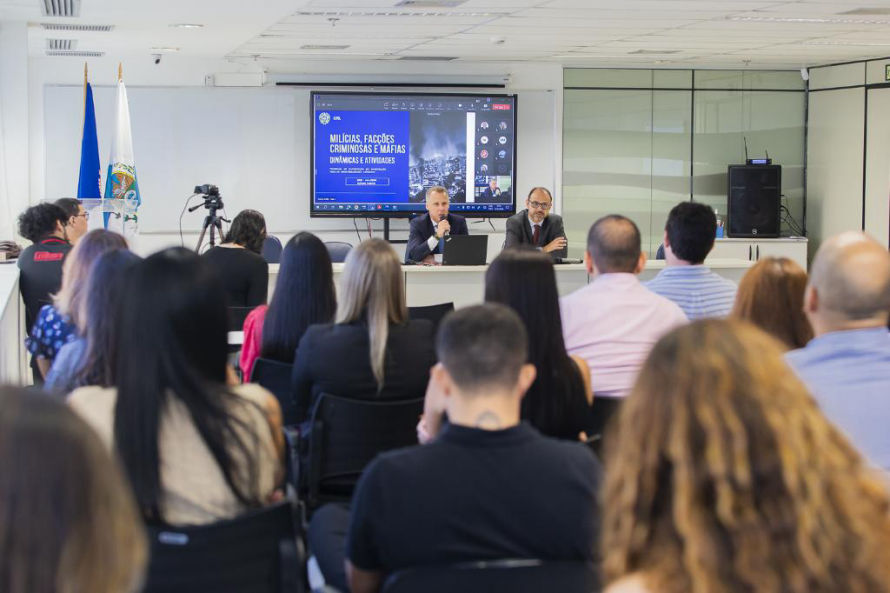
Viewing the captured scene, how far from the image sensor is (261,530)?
1.99 m

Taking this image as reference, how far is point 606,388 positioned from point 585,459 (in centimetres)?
145

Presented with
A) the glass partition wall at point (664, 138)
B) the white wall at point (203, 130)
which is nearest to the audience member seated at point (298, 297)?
the white wall at point (203, 130)

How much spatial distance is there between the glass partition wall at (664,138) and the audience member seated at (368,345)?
849cm

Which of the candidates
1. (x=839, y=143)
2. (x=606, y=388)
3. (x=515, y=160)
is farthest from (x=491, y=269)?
(x=839, y=143)

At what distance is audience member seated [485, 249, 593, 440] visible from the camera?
2951 millimetres

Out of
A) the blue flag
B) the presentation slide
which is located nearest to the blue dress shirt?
the blue flag

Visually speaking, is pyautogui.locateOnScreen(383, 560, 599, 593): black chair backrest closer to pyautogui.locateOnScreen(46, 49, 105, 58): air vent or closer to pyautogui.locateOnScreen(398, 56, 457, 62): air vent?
pyautogui.locateOnScreen(46, 49, 105, 58): air vent

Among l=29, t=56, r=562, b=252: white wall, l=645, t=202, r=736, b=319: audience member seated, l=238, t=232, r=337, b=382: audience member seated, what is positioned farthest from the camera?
l=29, t=56, r=562, b=252: white wall

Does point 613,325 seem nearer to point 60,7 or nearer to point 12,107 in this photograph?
point 60,7

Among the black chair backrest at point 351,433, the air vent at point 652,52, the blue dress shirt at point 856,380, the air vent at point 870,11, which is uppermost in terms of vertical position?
the air vent at point 652,52

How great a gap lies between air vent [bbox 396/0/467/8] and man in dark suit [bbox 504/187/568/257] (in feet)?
6.17

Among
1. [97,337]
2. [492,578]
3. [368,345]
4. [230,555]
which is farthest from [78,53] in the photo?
[492,578]

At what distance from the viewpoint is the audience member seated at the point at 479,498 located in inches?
76.5

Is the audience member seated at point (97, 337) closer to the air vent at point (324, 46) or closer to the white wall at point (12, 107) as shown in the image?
the white wall at point (12, 107)
